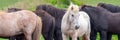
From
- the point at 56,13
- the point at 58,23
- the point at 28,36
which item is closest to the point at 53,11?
the point at 56,13

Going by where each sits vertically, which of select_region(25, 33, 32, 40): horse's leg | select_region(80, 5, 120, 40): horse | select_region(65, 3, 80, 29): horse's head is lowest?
select_region(80, 5, 120, 40): horse

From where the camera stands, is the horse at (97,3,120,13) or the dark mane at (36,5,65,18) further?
the horse at (97,3,120,13)

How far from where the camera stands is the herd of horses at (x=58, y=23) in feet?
33.2

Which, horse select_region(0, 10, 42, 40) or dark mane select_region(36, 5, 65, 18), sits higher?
→ horse select_region(0, 10, 42, 40)

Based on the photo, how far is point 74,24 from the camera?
1110cm

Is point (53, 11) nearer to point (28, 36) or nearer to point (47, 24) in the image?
point (47, 24)

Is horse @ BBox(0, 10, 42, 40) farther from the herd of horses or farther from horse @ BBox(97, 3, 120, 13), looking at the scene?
A: horse @ BBox(97, 3, 120, 13)

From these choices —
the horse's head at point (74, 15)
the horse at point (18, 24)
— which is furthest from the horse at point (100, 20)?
the horse at point (18, 24)

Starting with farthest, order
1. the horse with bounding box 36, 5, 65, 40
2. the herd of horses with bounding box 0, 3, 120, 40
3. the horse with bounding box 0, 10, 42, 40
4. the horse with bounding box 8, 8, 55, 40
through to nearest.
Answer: the horse with bounding box 36, 5, 65, 40 → the horse with bounding box 8, 8, 55, 40 → the herd of horses with bounding box 0, 3, 120, 40 → the horse with bounding box 0, 10, 42, 40

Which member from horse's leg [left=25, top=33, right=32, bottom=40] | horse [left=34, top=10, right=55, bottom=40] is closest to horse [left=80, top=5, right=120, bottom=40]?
horse [left=34, top=10, right=55, bottom=40]

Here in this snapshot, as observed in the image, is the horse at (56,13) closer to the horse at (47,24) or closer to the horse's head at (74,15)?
the horse at (47,24)

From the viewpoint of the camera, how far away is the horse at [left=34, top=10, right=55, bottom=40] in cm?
1230

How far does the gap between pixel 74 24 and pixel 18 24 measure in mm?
1763

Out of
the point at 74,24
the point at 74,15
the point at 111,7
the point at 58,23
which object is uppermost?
the point at 74,15
